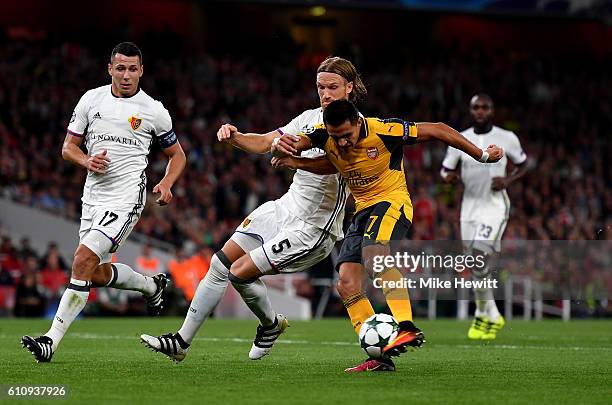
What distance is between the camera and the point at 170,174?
1004cm

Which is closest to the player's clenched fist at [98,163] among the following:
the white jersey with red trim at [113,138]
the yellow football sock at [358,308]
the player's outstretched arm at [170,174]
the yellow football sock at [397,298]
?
the white jersey with red trim at [113,138]

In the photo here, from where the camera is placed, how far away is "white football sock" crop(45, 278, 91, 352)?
9.23 m

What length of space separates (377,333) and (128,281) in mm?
3162

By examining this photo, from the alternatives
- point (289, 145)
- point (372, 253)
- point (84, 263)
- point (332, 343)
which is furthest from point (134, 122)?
point (332, 343)

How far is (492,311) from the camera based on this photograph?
1348cm

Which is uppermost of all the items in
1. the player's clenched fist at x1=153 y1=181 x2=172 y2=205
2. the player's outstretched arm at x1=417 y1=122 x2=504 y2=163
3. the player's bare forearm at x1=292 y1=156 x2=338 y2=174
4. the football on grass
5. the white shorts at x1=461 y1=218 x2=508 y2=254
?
the player's outstretched arm at x1=417 y1=122 x2=504 y2=163

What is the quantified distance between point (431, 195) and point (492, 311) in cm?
1217

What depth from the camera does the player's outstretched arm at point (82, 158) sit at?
9477 millimetres

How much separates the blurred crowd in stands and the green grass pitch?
32.9ft

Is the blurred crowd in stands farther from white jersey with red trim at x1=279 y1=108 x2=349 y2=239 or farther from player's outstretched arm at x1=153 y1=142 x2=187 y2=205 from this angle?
white jersey with red trim at x1=279 y1=108 x2=349 y2=239

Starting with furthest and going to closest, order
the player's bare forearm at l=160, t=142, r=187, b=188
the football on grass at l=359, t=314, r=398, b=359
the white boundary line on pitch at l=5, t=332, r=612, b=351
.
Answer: the white boundary line on pitch at l=5, t=332, r=612, b=351, the player's bare forearm at l=160, t=142, r=187, b=188, the football on grass at l=359, t=314, r=398, b=359

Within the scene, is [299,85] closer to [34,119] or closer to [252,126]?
[252,126]

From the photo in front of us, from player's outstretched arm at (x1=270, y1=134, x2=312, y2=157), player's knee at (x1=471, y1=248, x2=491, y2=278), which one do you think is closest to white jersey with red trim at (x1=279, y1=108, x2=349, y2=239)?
player's outstretched arm at (x1=270, y1=134, x2=312, y2=157)

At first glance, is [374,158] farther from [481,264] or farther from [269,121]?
[269,121]
